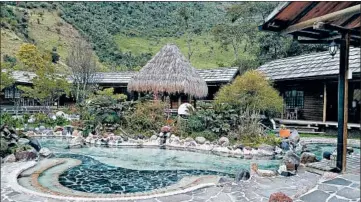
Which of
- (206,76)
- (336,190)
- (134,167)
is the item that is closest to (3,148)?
(336,190)

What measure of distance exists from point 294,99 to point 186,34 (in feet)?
52.4

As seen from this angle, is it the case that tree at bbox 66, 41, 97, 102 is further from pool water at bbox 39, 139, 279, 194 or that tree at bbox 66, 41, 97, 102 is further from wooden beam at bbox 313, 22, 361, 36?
wooden beam at bbox 313, 22, 361, 36

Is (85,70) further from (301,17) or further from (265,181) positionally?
(301,17)

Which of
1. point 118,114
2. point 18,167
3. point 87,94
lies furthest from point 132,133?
point 18,167

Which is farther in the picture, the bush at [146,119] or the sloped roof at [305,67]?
the sloped roof at [305,67]

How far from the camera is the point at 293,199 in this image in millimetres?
3662

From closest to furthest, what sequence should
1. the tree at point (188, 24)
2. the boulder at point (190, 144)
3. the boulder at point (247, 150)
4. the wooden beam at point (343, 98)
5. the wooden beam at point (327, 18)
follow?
the wooden beam at point (327, 18), the wooden beam at point (343, 98), the boulder at point (247, 150), the boulder at point (190, 144), the tree at point (188, 24)

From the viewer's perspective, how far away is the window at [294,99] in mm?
13828

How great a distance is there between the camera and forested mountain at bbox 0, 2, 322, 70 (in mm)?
20417

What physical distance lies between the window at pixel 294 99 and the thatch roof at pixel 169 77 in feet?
12.8

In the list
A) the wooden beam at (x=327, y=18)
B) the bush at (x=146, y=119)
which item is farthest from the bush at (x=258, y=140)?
the wooden beam at (x=327, y=18)

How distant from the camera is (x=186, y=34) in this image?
28219 millimetres

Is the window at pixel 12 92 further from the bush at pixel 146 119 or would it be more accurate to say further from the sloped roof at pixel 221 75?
the sloped roof at pixel 221 75

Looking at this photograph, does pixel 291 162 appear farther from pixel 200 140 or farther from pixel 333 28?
pixel 200 140
